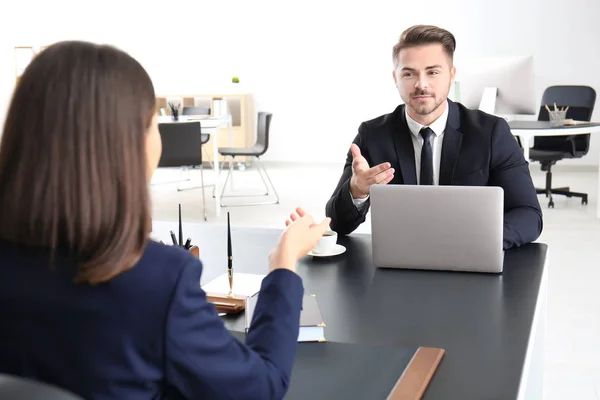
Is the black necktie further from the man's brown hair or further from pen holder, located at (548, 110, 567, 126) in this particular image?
pen holder, located at (548, 110, 567, 126)

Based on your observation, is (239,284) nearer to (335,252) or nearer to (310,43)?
(335,252)

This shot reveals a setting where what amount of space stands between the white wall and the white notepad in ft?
21.3

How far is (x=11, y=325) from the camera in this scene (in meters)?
0.83

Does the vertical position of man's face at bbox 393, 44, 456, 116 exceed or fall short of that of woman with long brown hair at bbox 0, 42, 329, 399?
it exceeds it

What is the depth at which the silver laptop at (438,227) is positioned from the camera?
157 cm

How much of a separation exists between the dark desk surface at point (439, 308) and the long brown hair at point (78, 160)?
54 centimetres

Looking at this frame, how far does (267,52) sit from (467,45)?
92.7 inches

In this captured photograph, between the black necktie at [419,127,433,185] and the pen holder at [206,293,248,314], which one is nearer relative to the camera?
the pen holder at [206,293,248,314]

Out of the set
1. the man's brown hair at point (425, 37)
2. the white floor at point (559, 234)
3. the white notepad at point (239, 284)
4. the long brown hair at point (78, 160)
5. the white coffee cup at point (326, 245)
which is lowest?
the white floor at point (559, 234)

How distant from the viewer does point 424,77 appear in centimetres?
229

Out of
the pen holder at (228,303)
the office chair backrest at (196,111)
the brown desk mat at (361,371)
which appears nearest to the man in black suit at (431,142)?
the pen holder at (228,303)

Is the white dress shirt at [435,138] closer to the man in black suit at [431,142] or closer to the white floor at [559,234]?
the man in black suit at [431,142]

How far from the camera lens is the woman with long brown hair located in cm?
78

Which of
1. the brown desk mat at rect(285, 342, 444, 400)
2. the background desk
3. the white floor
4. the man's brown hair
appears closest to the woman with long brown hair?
the white floor
